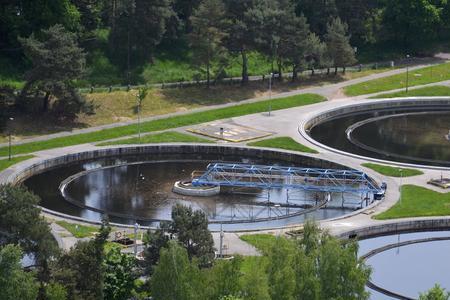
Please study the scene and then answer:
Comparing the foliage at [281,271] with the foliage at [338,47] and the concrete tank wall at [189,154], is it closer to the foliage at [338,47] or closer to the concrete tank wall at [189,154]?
the concrete tank wall at [189,154]

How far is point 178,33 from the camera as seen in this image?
13250cm

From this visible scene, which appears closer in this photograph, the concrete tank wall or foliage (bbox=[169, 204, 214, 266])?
foliage (bbox=[169, 204, 214, 266])

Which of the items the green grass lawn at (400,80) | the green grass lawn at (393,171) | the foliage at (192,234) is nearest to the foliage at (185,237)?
the foliage at (192,234)

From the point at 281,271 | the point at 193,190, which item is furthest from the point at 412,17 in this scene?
the point at 281,271

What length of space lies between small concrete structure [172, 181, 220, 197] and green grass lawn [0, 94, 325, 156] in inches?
657

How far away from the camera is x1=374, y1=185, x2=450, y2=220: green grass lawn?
268ft

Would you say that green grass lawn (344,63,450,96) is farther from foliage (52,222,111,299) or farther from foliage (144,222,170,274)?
foliage (52,222,111,299)

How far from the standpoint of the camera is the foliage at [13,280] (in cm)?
5300

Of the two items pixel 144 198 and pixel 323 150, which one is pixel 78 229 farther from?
pixel 323 150

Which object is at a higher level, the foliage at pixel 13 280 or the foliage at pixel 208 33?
the foliage at pixel 208 33

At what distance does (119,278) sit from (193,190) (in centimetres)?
2928

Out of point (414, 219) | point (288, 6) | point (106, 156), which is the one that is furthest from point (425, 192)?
point (288, 6)

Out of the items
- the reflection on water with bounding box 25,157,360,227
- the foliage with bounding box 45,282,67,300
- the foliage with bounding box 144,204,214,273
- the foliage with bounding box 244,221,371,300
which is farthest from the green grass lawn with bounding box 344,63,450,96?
the foliage with bounding box 45,282,67,300

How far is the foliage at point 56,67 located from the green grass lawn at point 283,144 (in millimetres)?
18823
